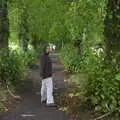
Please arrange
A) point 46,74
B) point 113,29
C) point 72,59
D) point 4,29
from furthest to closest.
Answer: point 72,59 < point 4,29 < point 46,74 < point 113,29

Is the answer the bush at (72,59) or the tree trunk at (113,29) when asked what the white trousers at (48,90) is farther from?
the bush at (72,59)

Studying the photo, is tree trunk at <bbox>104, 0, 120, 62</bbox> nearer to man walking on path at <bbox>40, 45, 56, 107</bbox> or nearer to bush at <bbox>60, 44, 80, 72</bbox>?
man walking on path at <bbox>40, 45, 56, 107</bbox>

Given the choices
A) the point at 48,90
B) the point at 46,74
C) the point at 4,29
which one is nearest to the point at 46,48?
the point at 46,74

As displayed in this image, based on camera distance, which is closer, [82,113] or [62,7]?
[82,113]

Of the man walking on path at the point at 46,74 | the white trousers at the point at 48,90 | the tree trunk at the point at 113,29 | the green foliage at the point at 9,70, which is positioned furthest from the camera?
the green foliage at the point at 9,70

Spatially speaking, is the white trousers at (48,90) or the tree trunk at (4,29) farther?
the tree trunk at (4,29)

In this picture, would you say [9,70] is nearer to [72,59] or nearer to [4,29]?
[4,29]

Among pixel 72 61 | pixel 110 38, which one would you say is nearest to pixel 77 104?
pixel 110 38

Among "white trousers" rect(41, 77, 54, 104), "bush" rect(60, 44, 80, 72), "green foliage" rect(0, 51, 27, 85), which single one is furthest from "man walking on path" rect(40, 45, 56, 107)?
"bush" rect(60, 44, 80, 72)

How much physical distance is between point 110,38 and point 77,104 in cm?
202

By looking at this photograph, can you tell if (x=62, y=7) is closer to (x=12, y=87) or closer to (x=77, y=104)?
(x=12, y=87)

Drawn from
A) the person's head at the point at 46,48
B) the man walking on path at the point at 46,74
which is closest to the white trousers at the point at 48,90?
the man walking on path at the point at 46,74

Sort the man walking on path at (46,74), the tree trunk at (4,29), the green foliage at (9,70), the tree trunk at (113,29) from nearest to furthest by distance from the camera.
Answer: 1. the tree trunk at (113,29)
2. the man walking on path at (46,74)
3. the green foliage at (9,70)
4. the tree trunk at (4,29)

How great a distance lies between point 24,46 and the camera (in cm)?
3378
